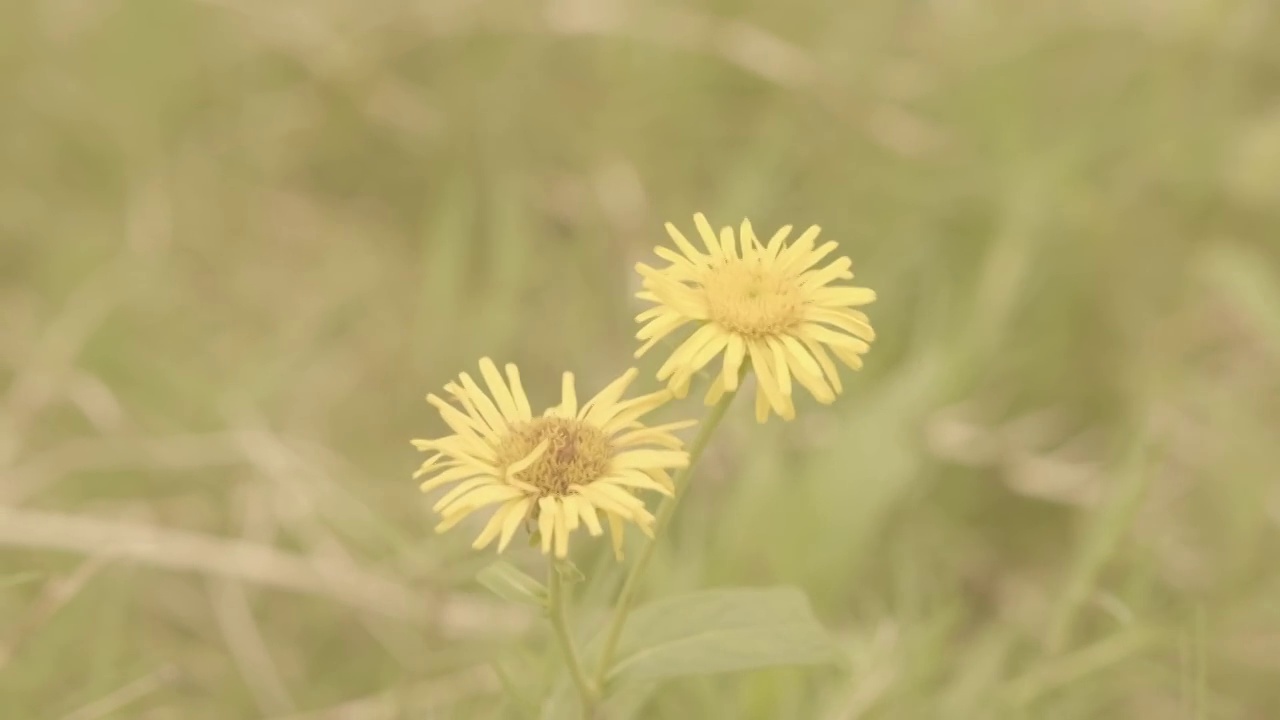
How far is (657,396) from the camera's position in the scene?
0.74m

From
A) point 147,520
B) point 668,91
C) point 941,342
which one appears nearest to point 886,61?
Answer: point 668,91

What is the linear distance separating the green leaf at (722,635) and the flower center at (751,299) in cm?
22

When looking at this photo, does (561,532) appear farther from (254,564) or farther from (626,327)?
(626,327)

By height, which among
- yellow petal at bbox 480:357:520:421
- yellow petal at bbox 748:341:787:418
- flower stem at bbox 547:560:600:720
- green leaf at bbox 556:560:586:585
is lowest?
flower stem at bbox 547:560:600:720

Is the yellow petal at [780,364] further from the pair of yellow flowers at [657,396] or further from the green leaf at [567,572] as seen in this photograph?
the green leaf at [567,572]

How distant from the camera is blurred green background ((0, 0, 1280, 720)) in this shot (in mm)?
1317

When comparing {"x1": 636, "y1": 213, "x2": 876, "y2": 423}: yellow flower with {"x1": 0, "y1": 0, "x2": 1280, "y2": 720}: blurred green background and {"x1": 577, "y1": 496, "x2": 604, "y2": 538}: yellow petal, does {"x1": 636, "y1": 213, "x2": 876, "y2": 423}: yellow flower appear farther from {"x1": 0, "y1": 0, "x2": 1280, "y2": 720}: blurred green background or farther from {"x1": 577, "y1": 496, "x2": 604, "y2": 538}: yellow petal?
{"x1": 0, "y1": 0, "x2": 1280, "y2": 720}: blurred green background

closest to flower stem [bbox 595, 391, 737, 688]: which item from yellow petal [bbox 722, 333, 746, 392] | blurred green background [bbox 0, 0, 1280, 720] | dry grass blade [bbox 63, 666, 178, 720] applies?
yellow petal [bbox 722, 333, 746, 392]

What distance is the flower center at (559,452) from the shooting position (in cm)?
71

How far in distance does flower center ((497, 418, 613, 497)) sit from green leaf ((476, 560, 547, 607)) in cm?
9

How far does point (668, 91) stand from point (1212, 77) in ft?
3.34

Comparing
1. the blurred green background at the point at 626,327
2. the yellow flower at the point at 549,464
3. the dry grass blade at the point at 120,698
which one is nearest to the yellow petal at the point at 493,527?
the yellow flower at the point at 549,464

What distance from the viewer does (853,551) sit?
1.40 m

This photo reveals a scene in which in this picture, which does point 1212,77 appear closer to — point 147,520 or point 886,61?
point 886,61
